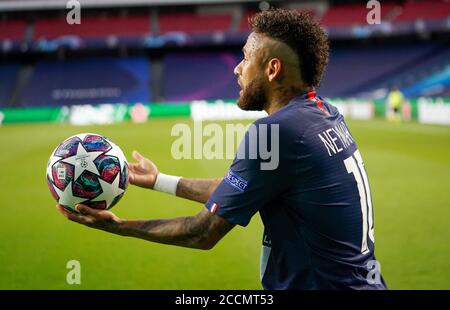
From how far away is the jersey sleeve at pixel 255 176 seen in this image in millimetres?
2432

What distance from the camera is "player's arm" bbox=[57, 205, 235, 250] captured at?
254 centimetres

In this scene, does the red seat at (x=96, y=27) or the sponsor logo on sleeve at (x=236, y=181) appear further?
the red seat at (x=96, y=27)

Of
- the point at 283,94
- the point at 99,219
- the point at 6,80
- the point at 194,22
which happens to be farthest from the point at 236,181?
the point at 194,22

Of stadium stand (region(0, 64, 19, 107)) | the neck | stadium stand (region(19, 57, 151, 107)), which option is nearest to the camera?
the neck

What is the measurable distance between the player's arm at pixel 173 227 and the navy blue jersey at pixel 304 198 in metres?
0.07

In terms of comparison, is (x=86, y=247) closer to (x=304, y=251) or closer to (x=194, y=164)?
(x=304, y=251)

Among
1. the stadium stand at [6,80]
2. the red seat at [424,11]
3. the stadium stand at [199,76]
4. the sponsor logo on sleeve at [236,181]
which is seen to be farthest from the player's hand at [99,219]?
the red seat at [424,11]

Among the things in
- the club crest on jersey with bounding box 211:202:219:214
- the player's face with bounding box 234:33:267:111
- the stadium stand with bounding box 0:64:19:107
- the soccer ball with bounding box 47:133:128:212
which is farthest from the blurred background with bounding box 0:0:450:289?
the club crest on jersey with bounding box 211:202:219:214

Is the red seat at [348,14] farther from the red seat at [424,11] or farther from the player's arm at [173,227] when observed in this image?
the player's arm at [173,227]

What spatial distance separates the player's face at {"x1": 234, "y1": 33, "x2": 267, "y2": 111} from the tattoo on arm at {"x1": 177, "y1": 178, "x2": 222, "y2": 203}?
2.57 ft

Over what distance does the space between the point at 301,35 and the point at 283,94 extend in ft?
1.07

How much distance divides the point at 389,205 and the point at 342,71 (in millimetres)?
28324

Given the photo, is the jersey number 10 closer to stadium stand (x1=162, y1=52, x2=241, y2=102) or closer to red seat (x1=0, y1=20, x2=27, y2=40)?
stadium stand (x1=162, y1=52, x2=241, y2=102)

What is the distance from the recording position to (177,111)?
2861cm
